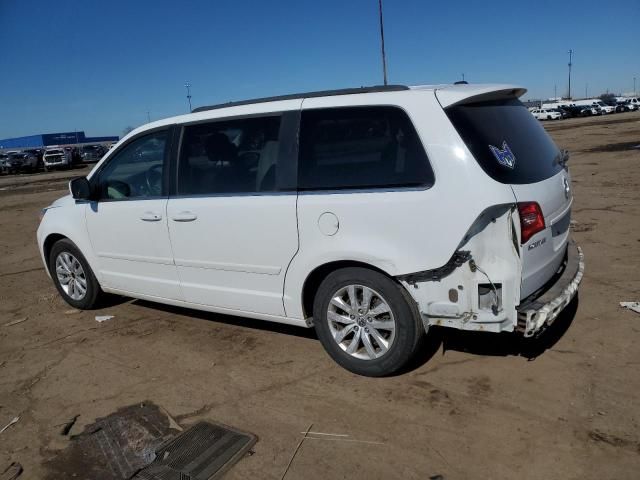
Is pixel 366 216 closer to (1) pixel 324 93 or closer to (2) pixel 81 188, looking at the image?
(1) pixel 324 93

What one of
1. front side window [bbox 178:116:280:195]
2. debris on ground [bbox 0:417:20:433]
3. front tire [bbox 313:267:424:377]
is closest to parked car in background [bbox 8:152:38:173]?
front side window [bbox 178:116:280:195]

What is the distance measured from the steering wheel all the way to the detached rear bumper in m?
3.07

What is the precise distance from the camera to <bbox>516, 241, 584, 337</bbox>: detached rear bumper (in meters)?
3.15

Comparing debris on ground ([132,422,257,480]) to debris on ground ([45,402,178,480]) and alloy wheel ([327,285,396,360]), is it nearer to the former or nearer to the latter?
debris on ground ([45,402,178,480])

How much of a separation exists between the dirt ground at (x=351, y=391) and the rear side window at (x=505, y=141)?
4.42ft

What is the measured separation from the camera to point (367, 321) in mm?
3580

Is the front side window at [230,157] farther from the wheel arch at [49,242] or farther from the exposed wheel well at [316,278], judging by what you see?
the wheel arch at [49,242]

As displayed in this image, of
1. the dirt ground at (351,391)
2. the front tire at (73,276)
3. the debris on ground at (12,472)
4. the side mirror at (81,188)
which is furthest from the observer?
the front tire at (73,276)

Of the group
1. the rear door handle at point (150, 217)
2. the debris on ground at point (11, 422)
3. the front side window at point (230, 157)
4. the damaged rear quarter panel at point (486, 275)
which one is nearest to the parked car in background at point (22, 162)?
the rear door handle at point (150, 217)

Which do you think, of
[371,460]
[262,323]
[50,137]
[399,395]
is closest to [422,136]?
[399,395]

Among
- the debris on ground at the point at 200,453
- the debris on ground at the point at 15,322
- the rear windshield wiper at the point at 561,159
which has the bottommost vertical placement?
the debris on ground at the point at 200,453

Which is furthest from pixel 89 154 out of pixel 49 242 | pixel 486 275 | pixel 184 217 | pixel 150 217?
pixel 486 275

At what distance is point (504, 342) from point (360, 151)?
187cm

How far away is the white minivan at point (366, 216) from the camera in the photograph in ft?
10.4
